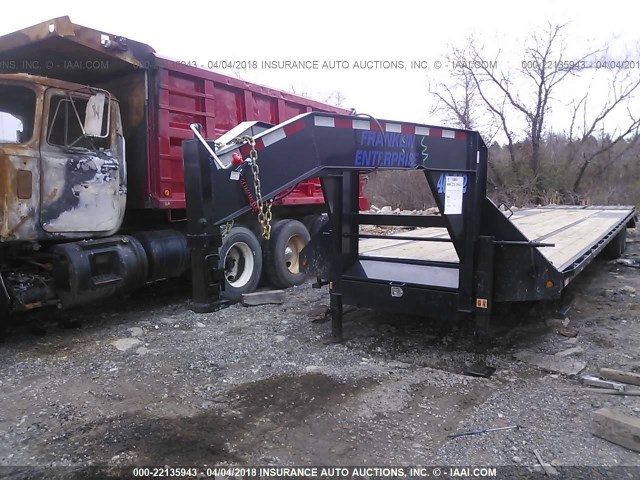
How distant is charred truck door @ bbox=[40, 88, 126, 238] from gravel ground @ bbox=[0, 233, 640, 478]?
4.00 ft

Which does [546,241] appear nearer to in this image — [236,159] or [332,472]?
[332,472]

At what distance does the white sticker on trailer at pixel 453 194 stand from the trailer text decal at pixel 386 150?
1.31 feet

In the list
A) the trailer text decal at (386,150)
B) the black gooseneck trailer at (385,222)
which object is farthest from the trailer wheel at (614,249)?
the trailer text decal at (386,150)

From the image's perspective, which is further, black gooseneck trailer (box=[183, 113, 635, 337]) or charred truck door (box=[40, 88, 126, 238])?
charred truck door (box=[40, 88, 126, 238])

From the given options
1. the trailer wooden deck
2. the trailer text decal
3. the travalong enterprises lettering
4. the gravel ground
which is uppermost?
the trailer text decal

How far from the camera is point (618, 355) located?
179 inches

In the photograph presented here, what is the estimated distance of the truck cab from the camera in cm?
490

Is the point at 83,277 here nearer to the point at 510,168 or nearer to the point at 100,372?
the point at 100,372

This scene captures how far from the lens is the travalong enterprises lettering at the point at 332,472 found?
280 cm

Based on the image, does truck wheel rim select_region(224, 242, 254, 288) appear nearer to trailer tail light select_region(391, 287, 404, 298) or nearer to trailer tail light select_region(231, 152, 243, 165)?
trailer tail light select_region(391, 287, 404, 298)

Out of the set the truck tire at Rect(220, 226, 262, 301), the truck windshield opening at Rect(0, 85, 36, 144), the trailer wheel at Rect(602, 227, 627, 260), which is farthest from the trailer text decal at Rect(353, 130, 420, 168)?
the trailer wheel at Rect(602, 227, 627, 260)

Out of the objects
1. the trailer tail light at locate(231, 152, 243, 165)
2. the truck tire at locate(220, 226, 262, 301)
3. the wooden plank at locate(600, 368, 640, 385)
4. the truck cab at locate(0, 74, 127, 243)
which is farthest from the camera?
the truck tire at locate(220, 226, 262, 301)

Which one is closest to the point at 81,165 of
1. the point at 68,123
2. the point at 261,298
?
the point at 68,123

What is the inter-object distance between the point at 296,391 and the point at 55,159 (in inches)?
135
